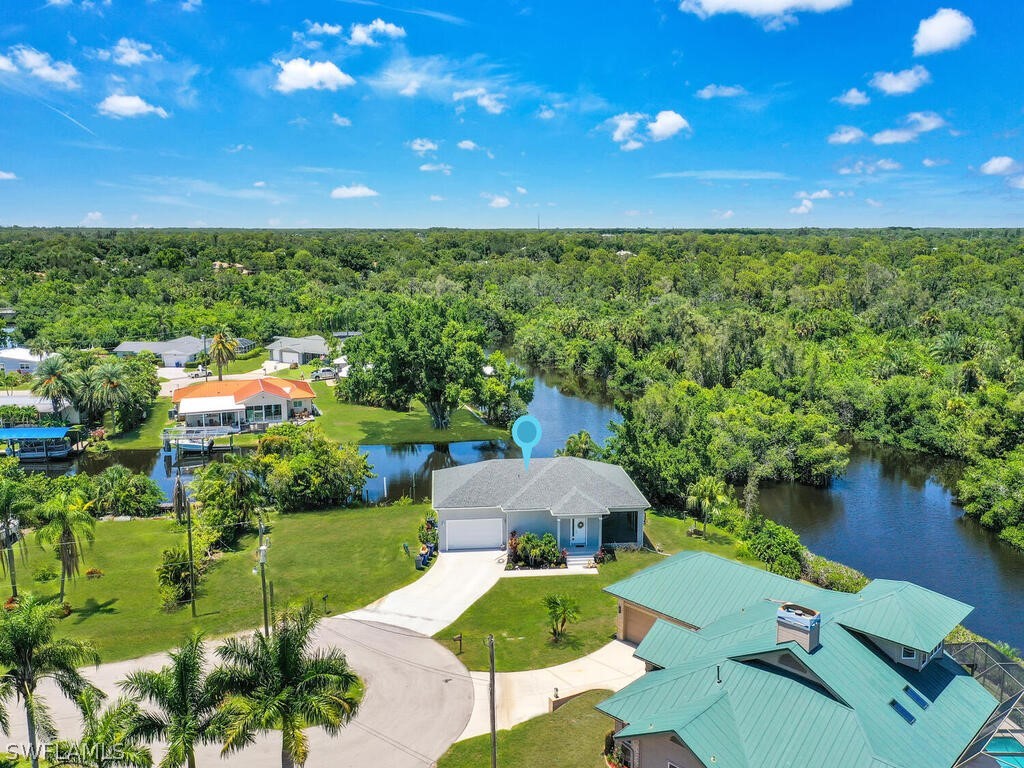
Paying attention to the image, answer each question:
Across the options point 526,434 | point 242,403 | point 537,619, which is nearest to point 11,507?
point 537,619

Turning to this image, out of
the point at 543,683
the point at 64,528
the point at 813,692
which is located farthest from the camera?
the point at 64,528

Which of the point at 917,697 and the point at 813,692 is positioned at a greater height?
the point at 813,692

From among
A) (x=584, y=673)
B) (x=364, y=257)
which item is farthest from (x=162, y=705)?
Result: (x=364, y=257)

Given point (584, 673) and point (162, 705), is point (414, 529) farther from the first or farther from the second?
point (162, 705)

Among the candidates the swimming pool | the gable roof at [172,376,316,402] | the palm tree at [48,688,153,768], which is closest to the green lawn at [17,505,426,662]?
the palm tree at [48,688,153,768]

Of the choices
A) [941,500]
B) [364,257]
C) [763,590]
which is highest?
[364,257]

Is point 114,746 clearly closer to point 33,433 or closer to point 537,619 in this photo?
point 537,619
